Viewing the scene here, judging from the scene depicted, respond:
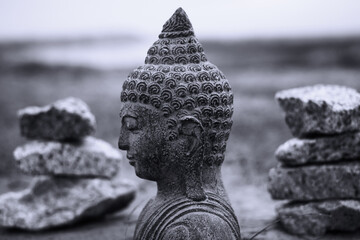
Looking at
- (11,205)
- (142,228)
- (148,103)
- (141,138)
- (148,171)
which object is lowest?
(11,205)

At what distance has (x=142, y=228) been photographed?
4.38 metres

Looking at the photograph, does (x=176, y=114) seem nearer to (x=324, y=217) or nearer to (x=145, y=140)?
(x=145, y=140)

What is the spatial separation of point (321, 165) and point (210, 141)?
2.13 m

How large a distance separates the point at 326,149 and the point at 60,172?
324 cm

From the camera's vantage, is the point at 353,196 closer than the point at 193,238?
No

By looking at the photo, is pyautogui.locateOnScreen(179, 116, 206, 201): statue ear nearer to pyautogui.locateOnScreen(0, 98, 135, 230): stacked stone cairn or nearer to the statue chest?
the statue chest

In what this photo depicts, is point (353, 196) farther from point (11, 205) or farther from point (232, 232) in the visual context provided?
point (11, 205)

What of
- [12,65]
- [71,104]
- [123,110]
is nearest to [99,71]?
[12,65]

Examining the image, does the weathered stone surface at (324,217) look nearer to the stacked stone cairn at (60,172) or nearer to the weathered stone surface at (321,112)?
the weathered stone surface at (321,112)

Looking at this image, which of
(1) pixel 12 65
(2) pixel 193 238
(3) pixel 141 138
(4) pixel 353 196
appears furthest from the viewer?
(1) pixel 12 65

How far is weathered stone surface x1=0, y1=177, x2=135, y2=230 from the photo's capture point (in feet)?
21.1

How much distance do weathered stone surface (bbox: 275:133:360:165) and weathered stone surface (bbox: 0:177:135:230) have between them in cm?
231

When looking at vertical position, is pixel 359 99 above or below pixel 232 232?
above

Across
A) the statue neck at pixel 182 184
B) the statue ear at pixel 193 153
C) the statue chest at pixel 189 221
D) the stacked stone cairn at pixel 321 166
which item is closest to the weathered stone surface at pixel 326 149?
the stacked stone cairn at pixel 321 166
